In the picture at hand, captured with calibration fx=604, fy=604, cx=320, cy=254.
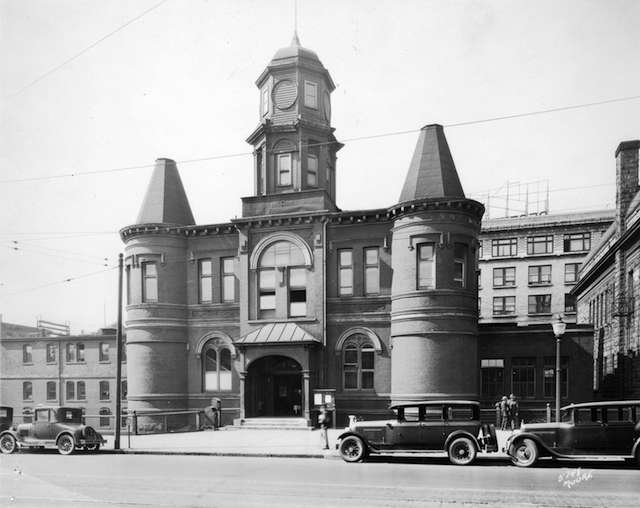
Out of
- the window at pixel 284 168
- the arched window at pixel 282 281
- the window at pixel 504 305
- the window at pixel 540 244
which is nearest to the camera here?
the arched window at pixel 282 281

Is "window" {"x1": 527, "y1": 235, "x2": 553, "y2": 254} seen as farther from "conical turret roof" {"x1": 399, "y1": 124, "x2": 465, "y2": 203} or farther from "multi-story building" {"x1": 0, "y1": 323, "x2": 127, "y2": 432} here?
"multi-story building" {"x1": 0, "y1": 323, "x2": 127, "y2": 432}

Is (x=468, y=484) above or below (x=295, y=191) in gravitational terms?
below

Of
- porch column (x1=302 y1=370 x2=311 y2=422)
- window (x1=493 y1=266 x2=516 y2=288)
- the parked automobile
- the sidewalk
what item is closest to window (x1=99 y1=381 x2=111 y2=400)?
the sidewalk

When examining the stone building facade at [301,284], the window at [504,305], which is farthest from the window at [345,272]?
the window at [504,305]

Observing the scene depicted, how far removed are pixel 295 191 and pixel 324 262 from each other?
12.7ft

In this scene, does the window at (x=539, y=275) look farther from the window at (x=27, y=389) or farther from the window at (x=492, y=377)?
the window at (x=27, y=389)

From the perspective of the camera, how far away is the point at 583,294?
40031 millimetres

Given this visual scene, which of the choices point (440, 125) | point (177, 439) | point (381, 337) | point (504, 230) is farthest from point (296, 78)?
point (504, 230)

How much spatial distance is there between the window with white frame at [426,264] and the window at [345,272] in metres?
3.54

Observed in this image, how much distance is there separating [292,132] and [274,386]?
41.4 ft

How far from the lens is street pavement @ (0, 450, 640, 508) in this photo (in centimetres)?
1115

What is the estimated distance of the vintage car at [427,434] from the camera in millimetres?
16172

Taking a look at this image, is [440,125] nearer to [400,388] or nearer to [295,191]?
[295,191]
